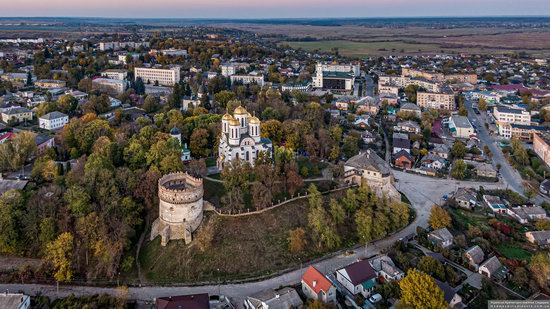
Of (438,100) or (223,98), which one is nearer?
(223,98)

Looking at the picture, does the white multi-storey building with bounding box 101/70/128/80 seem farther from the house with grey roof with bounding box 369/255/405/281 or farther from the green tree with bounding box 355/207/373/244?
the house with grey roof with bounding box 369/255/405/281

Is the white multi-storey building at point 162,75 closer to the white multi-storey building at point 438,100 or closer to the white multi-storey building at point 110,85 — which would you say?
the white multi-storey building at point 110,85

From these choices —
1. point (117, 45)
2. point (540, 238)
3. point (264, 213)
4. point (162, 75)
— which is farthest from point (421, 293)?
point (117, 45)

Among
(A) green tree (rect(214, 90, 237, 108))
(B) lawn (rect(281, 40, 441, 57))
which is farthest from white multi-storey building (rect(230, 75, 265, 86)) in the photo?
(B) lawn (rect(281, 40, 441, 57))

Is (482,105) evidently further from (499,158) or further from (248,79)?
(248,79)

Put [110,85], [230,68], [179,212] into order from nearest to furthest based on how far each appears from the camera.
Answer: [179,212] → [110,85] → [230,68]

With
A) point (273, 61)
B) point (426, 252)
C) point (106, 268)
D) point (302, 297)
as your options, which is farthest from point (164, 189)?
point (273, 61)
